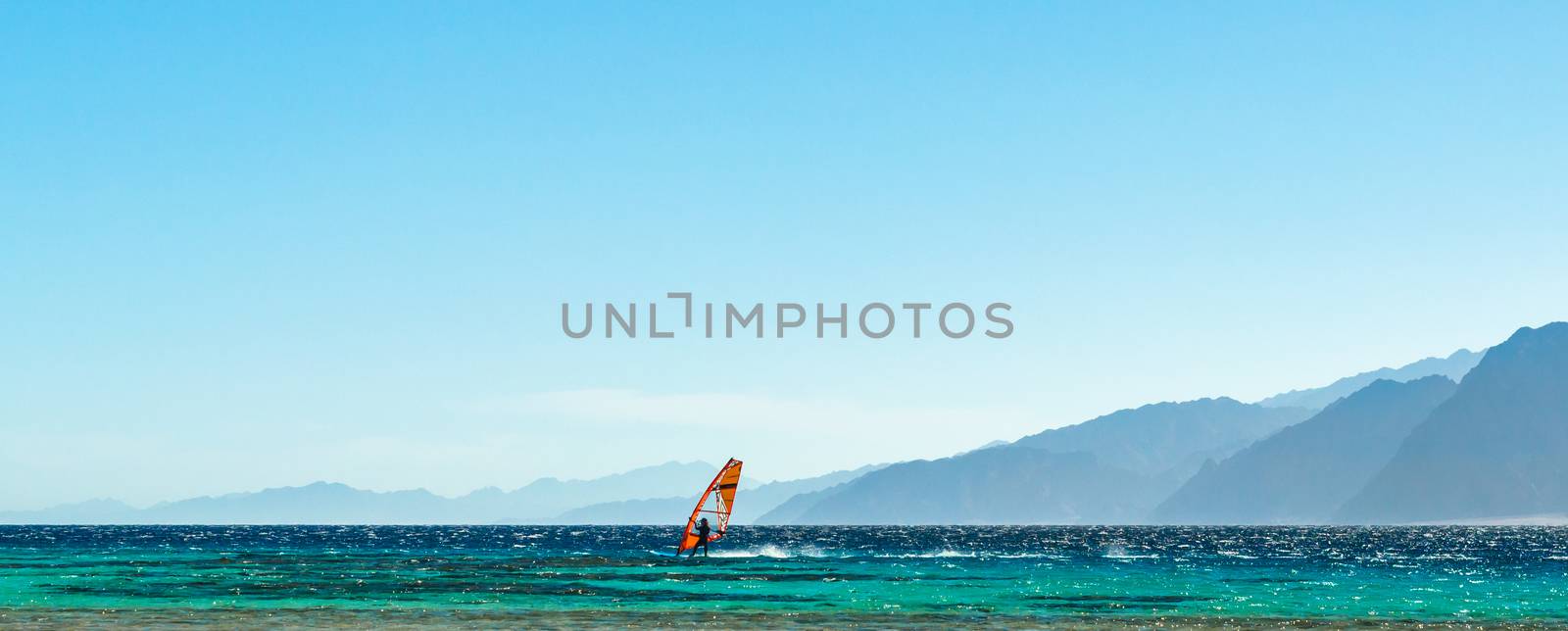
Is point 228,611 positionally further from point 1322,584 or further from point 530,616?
point 1322,584

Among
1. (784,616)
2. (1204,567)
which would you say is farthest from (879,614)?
(1204,567)

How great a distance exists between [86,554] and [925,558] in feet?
239

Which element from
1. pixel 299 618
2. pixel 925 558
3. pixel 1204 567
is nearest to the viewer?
pixel 299 618

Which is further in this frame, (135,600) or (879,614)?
(135,600)

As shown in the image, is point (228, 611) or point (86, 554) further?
point (86, 554)

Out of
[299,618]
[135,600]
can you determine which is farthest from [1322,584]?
[135,600]

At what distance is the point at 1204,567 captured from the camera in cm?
11450

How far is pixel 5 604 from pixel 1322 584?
68882mm

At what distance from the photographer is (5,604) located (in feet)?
222

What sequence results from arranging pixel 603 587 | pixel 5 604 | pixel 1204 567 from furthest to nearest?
pixel 1204 567 → pixel 603 587 → pixel 5 604

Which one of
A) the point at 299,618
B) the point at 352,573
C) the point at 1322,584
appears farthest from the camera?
the point at 352,573

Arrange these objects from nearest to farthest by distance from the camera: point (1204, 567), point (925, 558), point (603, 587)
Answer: point (603, 587) < point (1204, 567) < point (925, 558)

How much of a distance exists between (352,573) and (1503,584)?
69071 millimetres

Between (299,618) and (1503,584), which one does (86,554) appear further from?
(1503,584)
